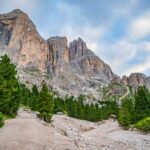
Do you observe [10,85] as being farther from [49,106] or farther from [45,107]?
[49,106]

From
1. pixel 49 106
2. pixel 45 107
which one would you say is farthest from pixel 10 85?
pixel 49 106

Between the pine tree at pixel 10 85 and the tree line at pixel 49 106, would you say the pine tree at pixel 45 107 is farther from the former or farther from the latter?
the pine tree at pixel 10 85

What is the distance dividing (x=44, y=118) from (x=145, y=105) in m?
28.8

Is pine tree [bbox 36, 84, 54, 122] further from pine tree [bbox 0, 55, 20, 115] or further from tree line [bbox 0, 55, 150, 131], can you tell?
pine tree [bbox 0, 55, 20, 115]

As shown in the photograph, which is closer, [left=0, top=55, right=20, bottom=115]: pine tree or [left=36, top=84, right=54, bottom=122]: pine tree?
[left=0, top=55, right=20, bottom=115]: pine tree

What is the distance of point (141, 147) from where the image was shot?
151 feet

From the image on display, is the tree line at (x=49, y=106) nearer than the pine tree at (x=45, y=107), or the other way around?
the tree line at (x=49, y=106)

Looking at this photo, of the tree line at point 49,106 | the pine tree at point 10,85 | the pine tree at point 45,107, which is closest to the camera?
the pine tree at point 10,85

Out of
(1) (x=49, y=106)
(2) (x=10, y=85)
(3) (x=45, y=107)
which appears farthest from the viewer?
(1) (x=49, y=106)

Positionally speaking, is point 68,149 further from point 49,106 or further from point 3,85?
point 49,106

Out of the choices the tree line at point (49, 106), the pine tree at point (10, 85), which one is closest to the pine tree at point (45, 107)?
the tree line at point (49, 106)

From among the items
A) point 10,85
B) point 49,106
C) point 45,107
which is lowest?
point 45,107

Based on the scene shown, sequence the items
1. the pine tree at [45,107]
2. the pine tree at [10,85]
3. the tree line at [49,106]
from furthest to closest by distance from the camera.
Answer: the pine tree at [45,107] < the tree line at [49,106] < the pine tree at [10,85]

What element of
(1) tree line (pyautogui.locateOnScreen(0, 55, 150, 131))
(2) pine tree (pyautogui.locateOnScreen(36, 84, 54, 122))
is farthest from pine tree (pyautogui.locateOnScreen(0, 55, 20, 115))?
(2) pine tree (pyautogui.locateOnScreen(36, 84, 54, 122))
